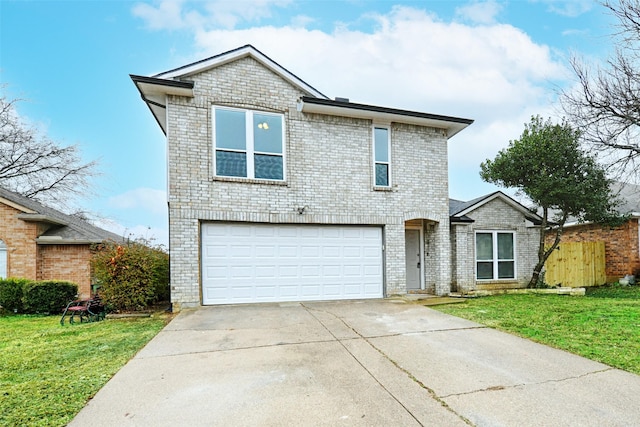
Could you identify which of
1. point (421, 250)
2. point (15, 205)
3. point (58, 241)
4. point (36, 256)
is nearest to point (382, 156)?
point (421, 250)

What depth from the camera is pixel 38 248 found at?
12.0 meters

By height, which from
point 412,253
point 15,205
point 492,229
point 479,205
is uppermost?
point 15,205

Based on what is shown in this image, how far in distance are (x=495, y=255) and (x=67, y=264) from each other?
16.0 metres

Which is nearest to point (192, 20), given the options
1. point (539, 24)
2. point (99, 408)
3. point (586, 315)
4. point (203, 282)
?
point (203, 282)

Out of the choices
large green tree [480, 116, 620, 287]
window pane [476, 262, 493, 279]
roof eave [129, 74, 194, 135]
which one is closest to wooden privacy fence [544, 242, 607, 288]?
large green tree [480, 116, 620, 287]

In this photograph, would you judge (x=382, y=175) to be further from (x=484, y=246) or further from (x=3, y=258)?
(x=3, y=258)

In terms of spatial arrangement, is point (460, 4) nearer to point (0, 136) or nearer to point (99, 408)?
point (99, 408)

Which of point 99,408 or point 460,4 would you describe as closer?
point 99,408

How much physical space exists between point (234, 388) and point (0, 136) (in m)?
23.7

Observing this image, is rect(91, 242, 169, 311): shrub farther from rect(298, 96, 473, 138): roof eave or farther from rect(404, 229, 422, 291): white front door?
rect(404, 229, 422, 291): white front door

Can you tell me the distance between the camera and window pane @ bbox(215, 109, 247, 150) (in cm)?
909

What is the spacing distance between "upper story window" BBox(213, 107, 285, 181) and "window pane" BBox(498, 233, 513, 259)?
A: 339 inches

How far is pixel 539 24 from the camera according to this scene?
41.9 ft

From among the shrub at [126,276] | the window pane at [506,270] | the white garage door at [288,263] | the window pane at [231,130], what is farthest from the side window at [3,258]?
the window pane at [506,270]
